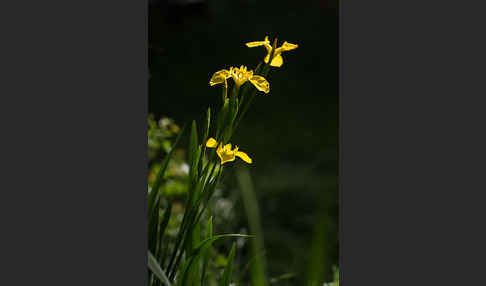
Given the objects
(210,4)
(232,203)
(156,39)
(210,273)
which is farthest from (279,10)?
(210,273)

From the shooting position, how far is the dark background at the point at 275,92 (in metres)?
1.94

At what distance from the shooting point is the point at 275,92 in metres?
2.25

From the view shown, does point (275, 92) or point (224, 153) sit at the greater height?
point (275, 92)

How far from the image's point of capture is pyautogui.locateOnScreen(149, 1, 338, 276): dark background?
1.94m

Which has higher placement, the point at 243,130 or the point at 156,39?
the point at 156,39

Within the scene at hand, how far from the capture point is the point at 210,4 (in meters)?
2.15

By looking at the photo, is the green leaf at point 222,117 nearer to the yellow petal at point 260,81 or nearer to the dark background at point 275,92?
the yellow petal at point 260,81

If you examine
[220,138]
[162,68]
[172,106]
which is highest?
[162,68]

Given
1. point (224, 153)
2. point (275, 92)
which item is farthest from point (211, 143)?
point (275, 92)

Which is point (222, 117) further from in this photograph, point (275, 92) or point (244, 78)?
point (275, 92)

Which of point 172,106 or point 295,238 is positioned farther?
point 295,238

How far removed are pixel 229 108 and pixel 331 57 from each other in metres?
1.17

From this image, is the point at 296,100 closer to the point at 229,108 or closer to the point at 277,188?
the point at 277,188

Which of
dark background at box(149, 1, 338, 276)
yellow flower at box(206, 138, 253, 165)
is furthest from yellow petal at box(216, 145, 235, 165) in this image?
dark background at box(149, 1, 338, 276)
